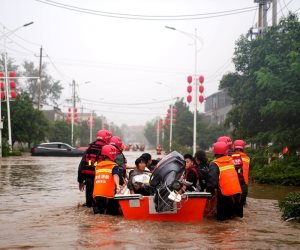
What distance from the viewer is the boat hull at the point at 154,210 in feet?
31.7

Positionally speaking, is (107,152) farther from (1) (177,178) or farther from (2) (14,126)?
(2) (14,126)

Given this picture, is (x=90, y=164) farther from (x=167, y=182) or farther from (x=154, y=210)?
(x=167, y=182)

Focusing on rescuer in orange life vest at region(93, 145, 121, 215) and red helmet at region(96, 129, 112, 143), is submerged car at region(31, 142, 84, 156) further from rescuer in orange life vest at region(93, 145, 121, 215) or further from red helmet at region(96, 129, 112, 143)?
rescuer in orange life vest at region(93, 145, 121, 215)

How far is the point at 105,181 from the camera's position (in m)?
10.3

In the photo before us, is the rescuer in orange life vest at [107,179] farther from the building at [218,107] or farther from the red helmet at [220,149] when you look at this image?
the building at [218,107]

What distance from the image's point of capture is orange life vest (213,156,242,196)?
32.3 feet

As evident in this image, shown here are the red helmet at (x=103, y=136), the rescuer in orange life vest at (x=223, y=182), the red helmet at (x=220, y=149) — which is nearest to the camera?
the rescuer in orange life vest at (x=223, y=182)

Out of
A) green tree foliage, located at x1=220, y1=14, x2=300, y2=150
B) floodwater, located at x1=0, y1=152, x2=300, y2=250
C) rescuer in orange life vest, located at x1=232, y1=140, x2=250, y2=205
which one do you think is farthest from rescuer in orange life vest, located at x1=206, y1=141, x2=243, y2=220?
green tree foliage, located at x1=220, y1=14, x2=300, y2=150

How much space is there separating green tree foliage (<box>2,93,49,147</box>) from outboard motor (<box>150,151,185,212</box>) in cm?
3948

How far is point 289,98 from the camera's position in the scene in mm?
19734

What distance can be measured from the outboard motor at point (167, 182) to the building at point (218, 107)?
61.5 metres

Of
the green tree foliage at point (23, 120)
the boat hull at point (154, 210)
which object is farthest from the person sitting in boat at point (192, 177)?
the green tree foliage at point (23, 120)

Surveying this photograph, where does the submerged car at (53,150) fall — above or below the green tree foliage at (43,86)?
below

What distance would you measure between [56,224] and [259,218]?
4.39 meters
